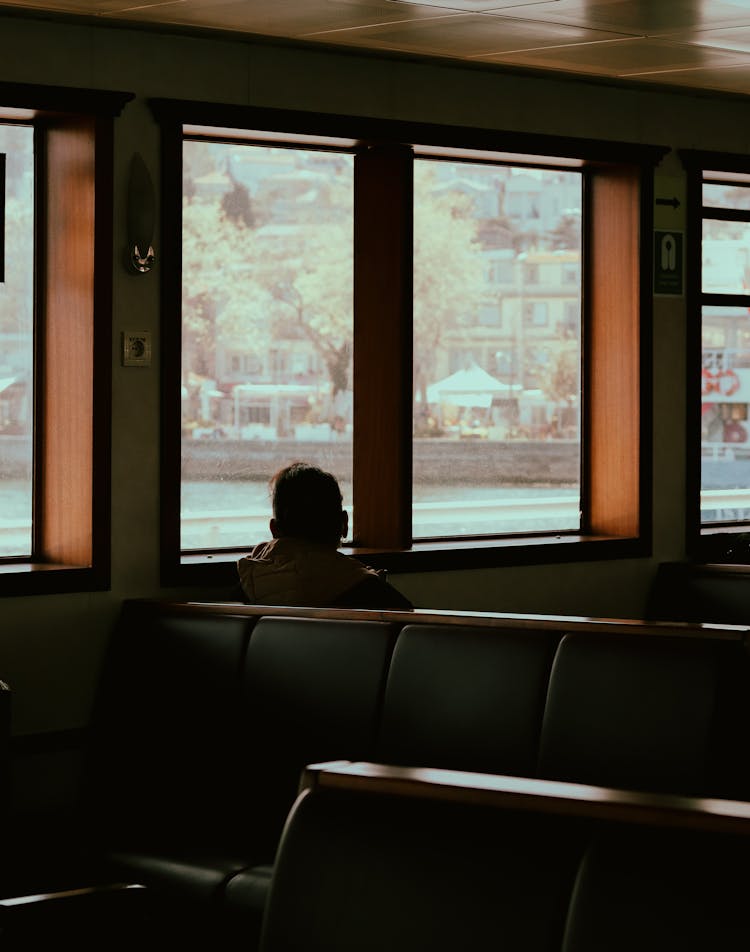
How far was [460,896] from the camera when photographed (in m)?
1.28

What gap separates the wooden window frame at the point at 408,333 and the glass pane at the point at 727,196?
0.45 meters

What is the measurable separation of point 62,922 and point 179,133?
2.98 m

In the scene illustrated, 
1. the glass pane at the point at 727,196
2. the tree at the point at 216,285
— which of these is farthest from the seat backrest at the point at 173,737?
the glass pane at the point at 727,196

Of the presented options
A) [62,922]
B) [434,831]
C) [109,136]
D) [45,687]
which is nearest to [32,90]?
[109,136]

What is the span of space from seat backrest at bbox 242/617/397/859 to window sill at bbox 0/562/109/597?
100 cm

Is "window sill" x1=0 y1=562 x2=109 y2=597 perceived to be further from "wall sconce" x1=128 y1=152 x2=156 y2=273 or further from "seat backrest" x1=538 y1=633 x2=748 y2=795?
"seat backrest" x1=538 y1=633 x2=748 y2=795

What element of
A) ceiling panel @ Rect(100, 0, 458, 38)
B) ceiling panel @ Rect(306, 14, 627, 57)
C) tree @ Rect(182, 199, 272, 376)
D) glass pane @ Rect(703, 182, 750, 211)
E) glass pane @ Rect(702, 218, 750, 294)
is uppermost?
ceiling panel @ Rect(306, 14, 627, 57)

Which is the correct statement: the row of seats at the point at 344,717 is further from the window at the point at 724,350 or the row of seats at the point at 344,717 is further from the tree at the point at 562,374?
the window at the point at 724,350

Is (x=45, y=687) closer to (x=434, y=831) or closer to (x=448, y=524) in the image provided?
(x=448, y=524)

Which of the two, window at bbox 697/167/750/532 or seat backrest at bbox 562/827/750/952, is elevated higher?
window at bbox 697/167/750/532

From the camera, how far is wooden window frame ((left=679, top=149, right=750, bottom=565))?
602 cm

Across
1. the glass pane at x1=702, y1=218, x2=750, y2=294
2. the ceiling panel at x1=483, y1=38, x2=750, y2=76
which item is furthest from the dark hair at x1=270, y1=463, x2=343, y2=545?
the glass pane at x1=702, y1=218, x2=750, y2=294

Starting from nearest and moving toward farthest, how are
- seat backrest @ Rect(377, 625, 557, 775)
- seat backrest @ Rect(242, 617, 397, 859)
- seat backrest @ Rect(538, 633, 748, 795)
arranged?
seat backrest @ Rect(538, 633, 748, 795), seat backrest @ Rect(377, 625, 557, 775), seat backrest @ Rect(242, 617, 397, 859)

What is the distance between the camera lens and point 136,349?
465 centimetres
